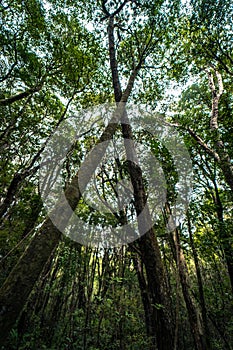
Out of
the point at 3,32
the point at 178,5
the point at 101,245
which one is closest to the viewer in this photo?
the point at 3,32

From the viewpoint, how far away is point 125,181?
8.52 meters

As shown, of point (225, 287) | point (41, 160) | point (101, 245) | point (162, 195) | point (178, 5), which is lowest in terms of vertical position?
point (225, 287)

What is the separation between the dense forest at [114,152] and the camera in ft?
20.2

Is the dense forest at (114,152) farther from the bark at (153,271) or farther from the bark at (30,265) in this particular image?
the bark at (30,265)

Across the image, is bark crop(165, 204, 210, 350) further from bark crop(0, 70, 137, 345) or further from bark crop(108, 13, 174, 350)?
bark crop(0, 70, 137, 345)

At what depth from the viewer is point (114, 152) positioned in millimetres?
8945

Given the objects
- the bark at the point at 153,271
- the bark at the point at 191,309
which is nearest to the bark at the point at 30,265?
the bark at the point at 153,271

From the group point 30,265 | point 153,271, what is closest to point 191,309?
point 153,271

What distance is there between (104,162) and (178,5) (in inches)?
268

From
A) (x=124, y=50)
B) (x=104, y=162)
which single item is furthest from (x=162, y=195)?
(x=124, y=50)

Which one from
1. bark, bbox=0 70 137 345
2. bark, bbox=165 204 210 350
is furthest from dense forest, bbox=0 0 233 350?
bark, bbox=0 70 137 345

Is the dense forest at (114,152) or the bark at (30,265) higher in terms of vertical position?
the dense forest at (114,152)

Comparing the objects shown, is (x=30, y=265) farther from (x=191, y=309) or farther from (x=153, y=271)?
(x=191, y=309)

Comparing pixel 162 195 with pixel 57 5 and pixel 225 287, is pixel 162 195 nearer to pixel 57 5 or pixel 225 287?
pixel 225 287
